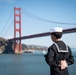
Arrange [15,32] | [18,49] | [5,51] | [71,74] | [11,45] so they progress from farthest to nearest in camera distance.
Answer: [5,51] < [11,45] < [18,49] < [15,32] < [71,74]

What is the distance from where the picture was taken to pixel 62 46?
2795 mm

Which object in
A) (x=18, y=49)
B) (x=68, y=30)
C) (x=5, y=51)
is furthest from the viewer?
(x=5, y=51)

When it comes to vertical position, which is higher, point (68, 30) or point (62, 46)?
point (68, 30)

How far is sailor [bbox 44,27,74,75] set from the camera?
8.80 feet

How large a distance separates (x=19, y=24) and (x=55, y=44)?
174 ft

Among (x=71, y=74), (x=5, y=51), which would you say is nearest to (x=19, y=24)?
(x=5, y=51)

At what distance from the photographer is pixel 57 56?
8.90ft

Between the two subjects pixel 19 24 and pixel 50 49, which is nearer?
Result: pixel 50 49

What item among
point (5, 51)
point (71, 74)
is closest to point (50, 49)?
point (71, 74)

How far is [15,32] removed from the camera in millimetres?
53906

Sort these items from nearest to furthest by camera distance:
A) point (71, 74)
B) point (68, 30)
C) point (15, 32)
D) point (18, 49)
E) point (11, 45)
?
point (71, 74) < point (68, 30) < point (15, 32) < point (18, 49) < point (11, 45)

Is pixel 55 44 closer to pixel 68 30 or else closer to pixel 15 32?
pixel 68 30

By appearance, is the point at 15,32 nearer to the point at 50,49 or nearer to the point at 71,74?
the point at 71,74

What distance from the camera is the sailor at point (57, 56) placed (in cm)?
268
